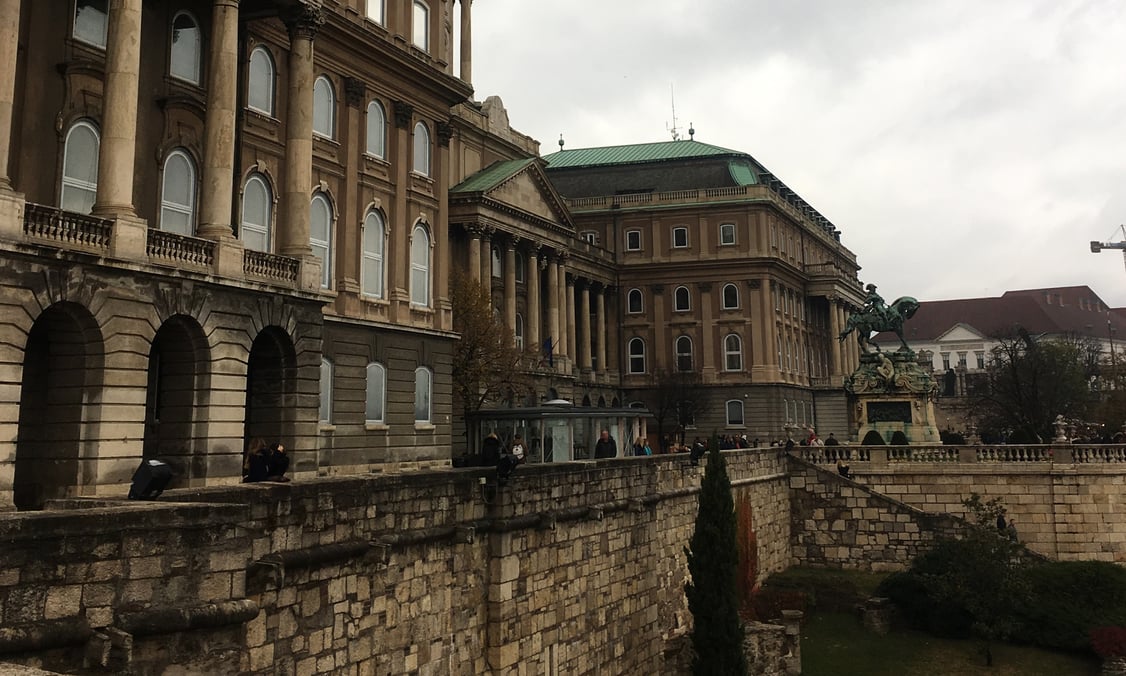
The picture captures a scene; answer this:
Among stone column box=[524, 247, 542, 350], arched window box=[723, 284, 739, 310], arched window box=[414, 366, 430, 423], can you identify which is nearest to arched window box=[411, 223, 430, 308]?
arched window box=[414, 366, 430, 423]

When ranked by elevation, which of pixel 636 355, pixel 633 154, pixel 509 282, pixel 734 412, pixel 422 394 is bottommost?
pixel 422 394

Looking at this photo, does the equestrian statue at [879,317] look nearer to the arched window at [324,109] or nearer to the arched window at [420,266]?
the arched window at [420,266]

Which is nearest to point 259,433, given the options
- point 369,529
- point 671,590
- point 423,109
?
point 369,529

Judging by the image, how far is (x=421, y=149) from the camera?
35719 millimetres

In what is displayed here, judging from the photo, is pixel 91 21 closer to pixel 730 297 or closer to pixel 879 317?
pixel 879 317

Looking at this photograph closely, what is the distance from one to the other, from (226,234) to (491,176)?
107 ft

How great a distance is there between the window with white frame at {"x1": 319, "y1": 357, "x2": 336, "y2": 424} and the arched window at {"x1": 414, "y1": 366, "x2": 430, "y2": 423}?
445cm

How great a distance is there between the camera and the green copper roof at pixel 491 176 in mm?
52250

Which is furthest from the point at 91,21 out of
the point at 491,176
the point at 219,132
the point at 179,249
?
the point at 491,176

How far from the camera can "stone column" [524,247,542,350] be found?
57.8 m

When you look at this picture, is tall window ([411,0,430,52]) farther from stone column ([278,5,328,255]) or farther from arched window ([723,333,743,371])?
arched window ([723,333,743,371])

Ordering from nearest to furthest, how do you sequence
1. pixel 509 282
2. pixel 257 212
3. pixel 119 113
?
pixel 119 113 → pixel 257 212 → pixel 509 282

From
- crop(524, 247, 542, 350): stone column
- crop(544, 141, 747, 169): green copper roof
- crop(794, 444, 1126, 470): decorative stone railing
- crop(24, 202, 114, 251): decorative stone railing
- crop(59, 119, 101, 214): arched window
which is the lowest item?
crop(794, 444, 1126, 470): decorative stone railing

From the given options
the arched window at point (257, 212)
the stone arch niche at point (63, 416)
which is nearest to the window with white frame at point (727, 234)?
the arched window at point (257, 212)
